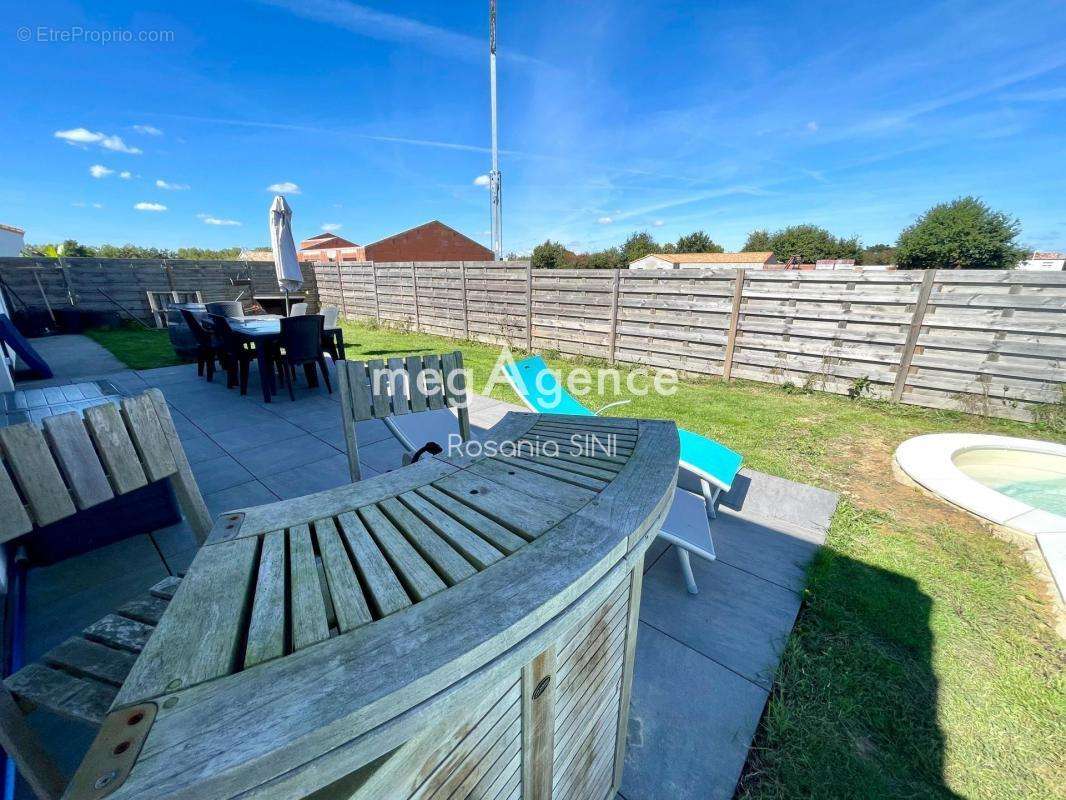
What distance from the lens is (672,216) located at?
39281 mm

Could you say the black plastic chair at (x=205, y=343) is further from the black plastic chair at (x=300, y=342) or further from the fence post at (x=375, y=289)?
the fence post at (x=375, y=289)

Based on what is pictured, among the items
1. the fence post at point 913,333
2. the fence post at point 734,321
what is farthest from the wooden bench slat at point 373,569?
the fence post at point 913,333

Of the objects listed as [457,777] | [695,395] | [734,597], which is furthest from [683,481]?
[457,777]

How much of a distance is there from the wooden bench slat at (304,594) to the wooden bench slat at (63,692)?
54 cm

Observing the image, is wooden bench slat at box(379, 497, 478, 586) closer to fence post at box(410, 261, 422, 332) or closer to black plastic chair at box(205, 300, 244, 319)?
black plastic chair at box(205, 300, 244, 319)

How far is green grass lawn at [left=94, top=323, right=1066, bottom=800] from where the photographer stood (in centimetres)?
147

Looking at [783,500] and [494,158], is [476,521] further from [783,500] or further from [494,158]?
[494,158]

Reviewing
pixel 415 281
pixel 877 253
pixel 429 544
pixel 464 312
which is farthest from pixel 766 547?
pixel 877 253

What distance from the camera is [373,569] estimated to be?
873 millimetres

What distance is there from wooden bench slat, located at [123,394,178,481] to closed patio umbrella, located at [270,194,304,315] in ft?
21.9

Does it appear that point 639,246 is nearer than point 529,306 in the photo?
No

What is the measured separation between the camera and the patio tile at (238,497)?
9.80 feet

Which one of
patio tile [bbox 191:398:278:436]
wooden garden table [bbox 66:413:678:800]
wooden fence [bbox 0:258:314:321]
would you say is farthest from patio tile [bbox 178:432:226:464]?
wooden fence [bbox 0:258:314:321]

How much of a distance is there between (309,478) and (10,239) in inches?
729
